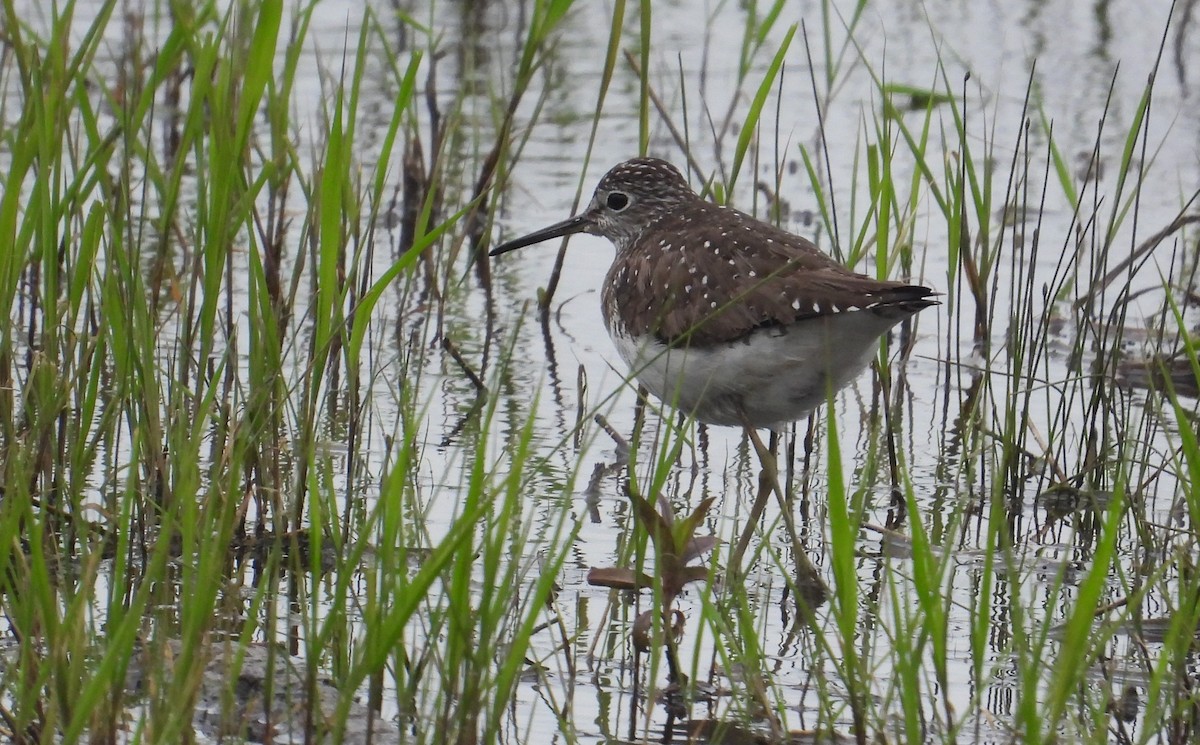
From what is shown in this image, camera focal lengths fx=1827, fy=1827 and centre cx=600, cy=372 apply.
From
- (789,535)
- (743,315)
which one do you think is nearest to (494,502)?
(743,315)

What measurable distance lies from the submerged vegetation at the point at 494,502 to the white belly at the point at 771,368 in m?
0.33

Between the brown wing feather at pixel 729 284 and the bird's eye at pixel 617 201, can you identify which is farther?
the bird's eye at pixel 617 201

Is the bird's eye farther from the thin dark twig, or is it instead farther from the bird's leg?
the bird's leg

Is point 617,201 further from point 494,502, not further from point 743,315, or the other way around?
point 494,502

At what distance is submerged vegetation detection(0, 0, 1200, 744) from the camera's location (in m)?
3.43

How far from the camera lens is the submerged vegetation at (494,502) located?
3.43 meters

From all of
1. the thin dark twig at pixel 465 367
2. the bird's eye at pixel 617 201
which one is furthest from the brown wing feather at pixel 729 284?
the thin dark twig at pixel 465 367

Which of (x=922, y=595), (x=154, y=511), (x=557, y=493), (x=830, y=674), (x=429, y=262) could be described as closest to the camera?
(x=922, y=595)

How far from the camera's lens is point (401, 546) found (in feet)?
11.5

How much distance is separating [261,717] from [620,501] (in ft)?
6.56

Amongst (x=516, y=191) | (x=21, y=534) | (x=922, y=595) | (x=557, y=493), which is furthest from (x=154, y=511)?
(x=516, y=191)

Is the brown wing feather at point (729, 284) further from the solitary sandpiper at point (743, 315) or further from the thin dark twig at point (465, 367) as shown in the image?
the thin dark twig at point (465, 367)

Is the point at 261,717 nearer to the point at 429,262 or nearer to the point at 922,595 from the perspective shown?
the point at 922,595

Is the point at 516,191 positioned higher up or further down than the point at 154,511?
higher up
